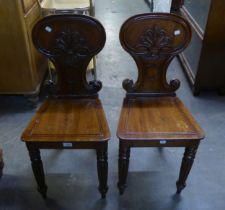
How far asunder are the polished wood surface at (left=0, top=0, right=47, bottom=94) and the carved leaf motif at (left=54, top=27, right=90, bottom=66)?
0.66 metres

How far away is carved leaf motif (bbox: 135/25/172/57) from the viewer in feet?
4.32

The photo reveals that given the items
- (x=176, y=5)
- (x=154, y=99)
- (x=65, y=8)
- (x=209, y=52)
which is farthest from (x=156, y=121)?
(x=176, y=5)

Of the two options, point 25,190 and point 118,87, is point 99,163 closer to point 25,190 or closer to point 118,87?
point 25,190

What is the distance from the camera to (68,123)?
4.16ft

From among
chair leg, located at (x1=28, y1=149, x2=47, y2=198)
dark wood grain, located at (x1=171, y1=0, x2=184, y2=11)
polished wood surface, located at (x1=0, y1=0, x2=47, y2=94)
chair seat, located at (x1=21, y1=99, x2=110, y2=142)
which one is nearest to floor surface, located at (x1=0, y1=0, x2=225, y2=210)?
chair leg, located at (x1=28, y1=149, x2=47, y2=198)

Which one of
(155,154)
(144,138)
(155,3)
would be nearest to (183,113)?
(144,138)

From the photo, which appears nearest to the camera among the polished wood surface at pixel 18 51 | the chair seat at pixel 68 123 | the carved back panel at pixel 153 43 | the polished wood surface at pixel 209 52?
the chair seat at pixel 68 123

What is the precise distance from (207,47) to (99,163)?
1.45 metres

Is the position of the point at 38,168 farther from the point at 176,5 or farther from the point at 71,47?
the point at 176,5

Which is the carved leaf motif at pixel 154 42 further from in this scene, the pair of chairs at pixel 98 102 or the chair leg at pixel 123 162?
the chair leg at pixel 123 162

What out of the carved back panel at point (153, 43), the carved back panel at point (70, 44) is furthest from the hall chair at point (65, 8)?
the carved back panel at point (153, 43)

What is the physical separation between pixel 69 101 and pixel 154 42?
1.98ft

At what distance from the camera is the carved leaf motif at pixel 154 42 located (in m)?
1.32

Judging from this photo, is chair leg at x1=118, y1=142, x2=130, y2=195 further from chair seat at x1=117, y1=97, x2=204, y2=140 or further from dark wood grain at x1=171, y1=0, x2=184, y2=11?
dark wood grain at x1=171, y1=0, x2=184, y2=11
